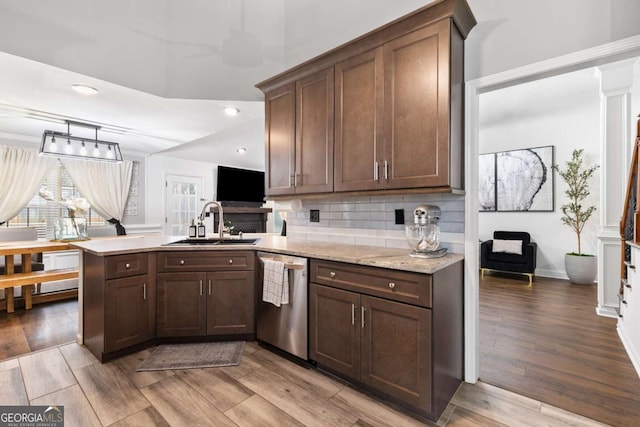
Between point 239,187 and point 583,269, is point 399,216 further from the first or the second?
point 239,187

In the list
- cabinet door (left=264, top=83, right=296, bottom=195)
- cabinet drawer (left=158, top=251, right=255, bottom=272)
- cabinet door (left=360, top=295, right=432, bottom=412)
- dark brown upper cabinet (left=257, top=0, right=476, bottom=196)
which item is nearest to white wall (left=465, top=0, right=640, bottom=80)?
dark brown upper cabinet (left=257, top=0, right=476, bottom=196)

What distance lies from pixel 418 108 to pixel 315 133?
87cm

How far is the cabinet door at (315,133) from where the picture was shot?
7.75 ft

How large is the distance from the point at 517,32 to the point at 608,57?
514 millimetres

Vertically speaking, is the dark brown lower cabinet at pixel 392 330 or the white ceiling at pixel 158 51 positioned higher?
the white ceiling at pixel 158 51

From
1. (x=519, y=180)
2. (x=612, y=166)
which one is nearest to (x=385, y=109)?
(x=612, y=166)

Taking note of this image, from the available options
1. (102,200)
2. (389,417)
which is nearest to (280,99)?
(389,417)

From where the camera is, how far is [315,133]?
246 cm

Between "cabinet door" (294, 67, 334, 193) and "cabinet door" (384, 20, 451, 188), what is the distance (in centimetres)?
49

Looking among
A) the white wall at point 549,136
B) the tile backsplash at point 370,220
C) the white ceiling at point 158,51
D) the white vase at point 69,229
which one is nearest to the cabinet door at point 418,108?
the tile backsplash at point 370,220

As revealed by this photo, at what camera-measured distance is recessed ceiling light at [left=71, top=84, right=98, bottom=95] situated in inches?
107

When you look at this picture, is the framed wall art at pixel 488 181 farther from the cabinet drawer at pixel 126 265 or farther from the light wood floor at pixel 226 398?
the cabinet drawer at pixel 126 265

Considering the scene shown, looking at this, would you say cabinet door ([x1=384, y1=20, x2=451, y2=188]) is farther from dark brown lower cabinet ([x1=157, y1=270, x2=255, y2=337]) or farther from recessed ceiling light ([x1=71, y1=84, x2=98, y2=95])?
recessed ceiling light ([x1=71, y1=84, x2=98, y2=95])

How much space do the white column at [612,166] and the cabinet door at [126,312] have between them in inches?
181
